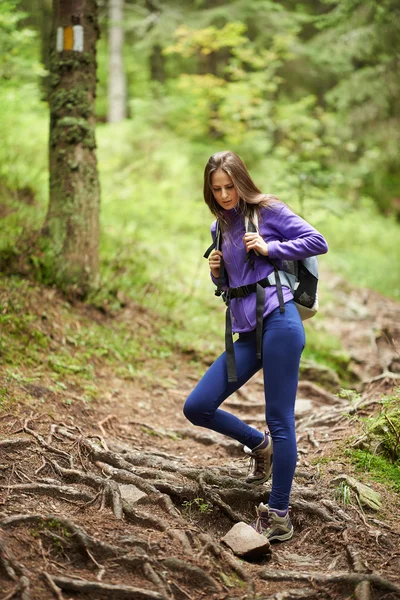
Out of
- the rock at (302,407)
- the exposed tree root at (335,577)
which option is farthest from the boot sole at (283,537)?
the rock at (302,407)

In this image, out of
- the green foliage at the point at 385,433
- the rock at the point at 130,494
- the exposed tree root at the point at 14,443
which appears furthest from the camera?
the green foliage at the point at 385,433

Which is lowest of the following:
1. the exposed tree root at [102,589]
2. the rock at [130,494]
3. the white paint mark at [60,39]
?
the rock at [130,494]

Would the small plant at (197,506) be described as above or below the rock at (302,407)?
above

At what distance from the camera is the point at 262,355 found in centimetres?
362

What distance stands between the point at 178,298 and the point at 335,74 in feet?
50.2

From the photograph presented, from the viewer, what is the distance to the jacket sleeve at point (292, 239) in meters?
3.56

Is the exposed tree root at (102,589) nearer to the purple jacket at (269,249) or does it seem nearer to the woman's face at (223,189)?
the purple jacket at (269,249)

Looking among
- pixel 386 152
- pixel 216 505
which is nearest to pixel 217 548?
pixel 216 505

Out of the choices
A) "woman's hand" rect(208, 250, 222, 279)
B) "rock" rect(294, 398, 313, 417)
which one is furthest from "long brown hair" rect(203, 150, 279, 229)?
"rock" rect(294, 398, 313, 417)

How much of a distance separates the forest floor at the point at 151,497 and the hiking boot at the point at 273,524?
84 millimetres

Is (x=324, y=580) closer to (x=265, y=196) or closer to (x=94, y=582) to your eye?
(x=94, y=582)

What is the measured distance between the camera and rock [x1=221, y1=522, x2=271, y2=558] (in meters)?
3.33

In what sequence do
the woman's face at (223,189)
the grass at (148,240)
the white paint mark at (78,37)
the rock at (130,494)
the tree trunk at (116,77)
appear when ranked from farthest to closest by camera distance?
the tree trunk at (116,77) < the grass at (148,240) < the white paint mark at (78,37) < the rock at (130,494) < the woman's face at (223,189)

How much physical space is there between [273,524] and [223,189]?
2.20 m
